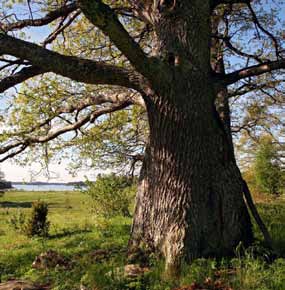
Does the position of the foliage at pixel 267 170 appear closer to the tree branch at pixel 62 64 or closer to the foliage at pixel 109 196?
the foliage at pixel 109 196

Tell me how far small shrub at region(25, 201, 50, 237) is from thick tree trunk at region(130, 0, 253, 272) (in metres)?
7.01

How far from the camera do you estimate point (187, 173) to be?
17.4 ft

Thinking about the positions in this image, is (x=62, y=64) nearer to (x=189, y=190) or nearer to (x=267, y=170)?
(x=189, y=190)

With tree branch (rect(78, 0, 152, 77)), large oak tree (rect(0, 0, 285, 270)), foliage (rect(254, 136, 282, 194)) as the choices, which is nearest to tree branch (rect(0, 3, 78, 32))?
large oak tree (rect(0, 0, 285, 270))

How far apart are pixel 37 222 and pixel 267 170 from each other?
21977 millimetres

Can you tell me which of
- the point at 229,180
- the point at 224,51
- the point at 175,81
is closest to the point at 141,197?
the point at 229,180

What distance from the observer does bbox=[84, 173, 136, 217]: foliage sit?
43.2ft

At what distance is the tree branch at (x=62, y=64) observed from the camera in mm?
4520

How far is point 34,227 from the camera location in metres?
11.9

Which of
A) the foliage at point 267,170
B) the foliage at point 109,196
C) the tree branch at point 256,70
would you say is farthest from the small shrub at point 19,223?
the foliage at point 267,170

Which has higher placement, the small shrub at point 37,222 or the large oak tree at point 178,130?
the large oak tree at point 178,130

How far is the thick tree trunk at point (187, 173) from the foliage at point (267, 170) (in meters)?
21.7

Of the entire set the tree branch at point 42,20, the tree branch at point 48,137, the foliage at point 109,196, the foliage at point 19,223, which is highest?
the tree branch at point 42,20

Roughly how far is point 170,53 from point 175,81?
21.9 inches
